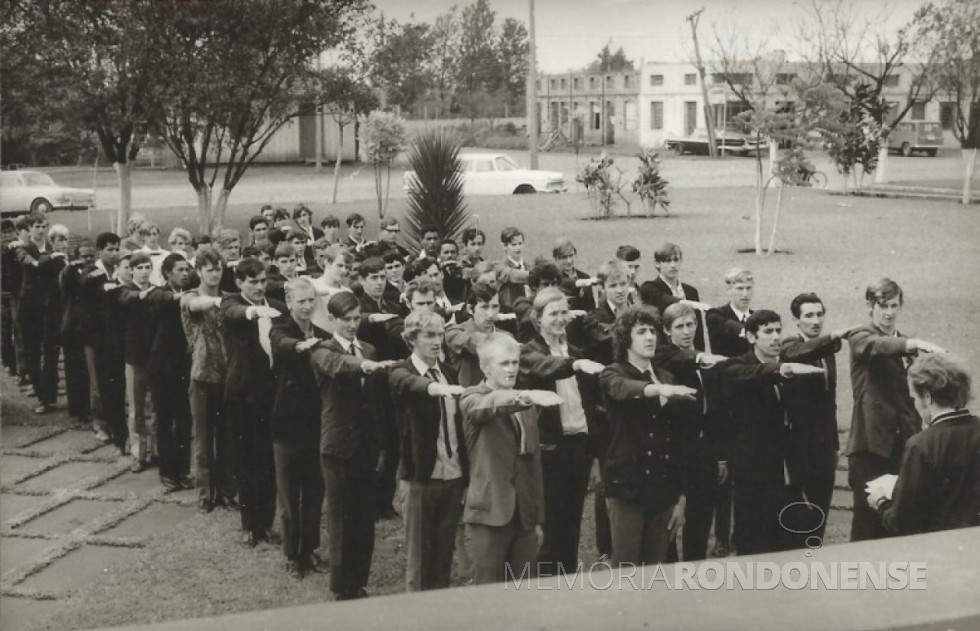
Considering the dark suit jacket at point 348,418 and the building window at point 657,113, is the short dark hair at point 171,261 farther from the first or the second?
the building window at point 657,113

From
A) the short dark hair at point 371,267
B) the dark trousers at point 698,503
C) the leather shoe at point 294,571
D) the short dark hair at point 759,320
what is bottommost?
the leather shoe at point 294,571

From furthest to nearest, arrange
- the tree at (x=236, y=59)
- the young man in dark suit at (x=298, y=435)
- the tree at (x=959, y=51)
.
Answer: the tree at (x=959, y=51), the tree at (x=236, y=59), the young man in dark suit at (x=298, y=435)

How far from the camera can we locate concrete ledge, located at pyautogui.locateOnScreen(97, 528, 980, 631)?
1.42 metres

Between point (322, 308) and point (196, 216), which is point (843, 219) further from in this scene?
point (322, 308)

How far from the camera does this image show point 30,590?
4.99 metres

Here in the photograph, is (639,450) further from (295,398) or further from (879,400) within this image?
(295,398)

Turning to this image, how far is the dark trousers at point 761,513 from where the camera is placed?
4.65m

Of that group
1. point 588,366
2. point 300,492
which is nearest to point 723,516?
point 588,366

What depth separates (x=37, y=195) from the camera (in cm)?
2084

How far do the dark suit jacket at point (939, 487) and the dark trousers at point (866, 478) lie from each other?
4.95 feet

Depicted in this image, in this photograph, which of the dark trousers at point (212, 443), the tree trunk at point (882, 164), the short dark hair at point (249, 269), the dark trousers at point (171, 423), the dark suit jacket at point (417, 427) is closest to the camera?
the dark suit jacket at point (417, 427)

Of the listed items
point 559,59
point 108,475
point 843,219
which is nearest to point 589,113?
point 559,59

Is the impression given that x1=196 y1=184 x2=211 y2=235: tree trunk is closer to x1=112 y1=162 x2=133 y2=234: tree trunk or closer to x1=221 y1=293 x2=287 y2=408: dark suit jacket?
x1=112 y1=162 x2=133 y2=234: tree trunk

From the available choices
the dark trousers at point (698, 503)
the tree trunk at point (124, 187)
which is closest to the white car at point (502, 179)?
the tree trunk at point (124, 187)
